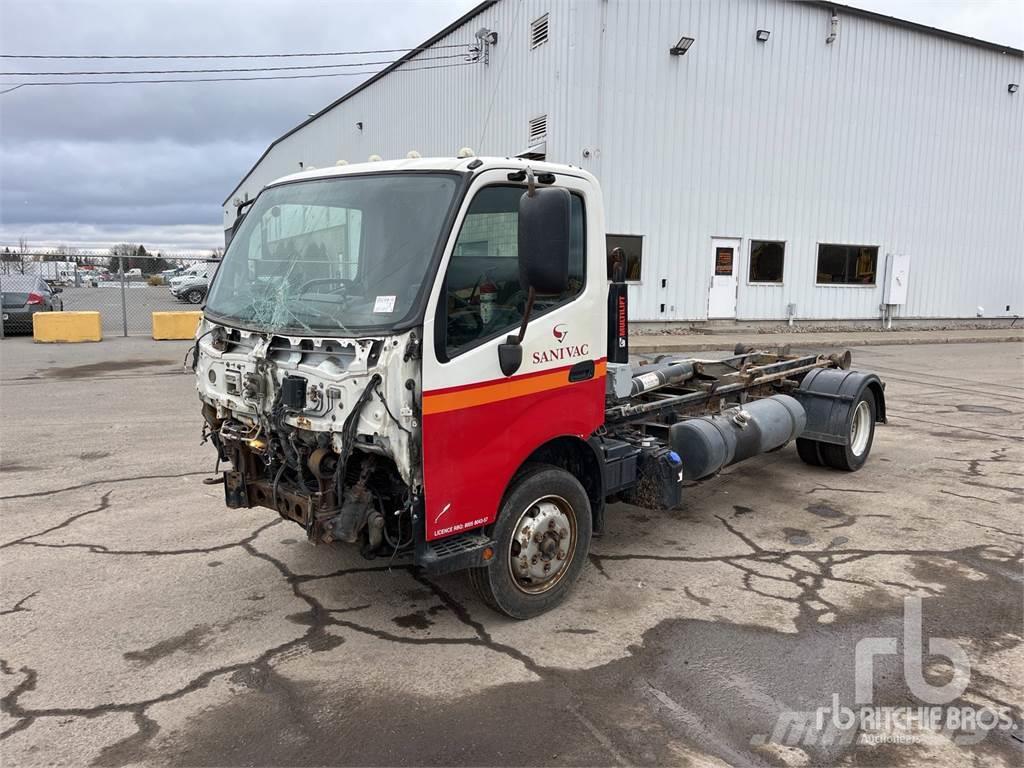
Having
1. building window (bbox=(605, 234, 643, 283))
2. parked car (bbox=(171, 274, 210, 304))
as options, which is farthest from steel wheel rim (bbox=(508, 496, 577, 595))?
parked car (bbox=(171, 274, 210, 304))

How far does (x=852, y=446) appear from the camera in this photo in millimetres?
7355

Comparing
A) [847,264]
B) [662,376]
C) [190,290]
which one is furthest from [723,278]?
[190,290]

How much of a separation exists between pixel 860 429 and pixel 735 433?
2403mm

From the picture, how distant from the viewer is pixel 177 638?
13.0ft

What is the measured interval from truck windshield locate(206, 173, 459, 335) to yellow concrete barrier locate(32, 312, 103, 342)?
15.8 m

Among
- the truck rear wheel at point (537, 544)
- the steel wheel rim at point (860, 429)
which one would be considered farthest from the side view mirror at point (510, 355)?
the steel wheel rim at point (860, 429)

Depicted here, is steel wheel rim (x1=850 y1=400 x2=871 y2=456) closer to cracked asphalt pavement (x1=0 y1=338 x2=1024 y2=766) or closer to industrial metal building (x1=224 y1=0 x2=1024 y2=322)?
cracked asphalt pavement (x1=0 y1=338 x2=1024 y2=766)

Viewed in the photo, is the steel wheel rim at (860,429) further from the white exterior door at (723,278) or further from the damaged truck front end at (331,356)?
the white exterior door at (723,278)

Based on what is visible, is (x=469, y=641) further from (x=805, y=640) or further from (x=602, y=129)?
(x=602, y=129)

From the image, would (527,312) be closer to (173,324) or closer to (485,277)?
(485,277)

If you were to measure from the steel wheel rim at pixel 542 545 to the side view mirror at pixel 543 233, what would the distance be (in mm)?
1352

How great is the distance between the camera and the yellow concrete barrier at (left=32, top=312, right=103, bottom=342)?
1753 centimetres

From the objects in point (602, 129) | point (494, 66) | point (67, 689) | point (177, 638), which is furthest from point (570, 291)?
point (494, 66)

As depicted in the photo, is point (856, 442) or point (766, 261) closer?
point (856, 442)
